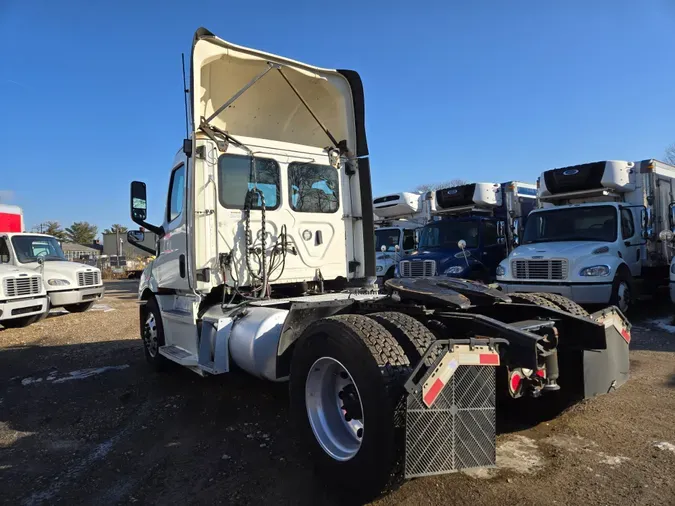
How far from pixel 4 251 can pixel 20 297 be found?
224 cm

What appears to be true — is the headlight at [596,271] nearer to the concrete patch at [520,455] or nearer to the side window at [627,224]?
the side window at [627,224]

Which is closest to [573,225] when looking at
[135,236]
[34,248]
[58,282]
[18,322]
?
[135,236]

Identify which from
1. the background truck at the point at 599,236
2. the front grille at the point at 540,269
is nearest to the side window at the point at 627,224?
the background truck at the point at 599,236

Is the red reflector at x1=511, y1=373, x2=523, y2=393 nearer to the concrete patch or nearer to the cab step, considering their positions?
the concrete patch

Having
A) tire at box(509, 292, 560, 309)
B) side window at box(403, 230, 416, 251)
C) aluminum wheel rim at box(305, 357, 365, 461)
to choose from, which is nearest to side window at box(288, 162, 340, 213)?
tire at box(509, 292, 560, 309)

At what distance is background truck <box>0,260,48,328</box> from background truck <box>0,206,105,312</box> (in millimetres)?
627

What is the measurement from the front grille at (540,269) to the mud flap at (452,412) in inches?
272

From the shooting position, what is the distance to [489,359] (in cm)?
267

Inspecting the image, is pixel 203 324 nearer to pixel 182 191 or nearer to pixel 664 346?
pixel 182 191

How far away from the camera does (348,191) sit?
6.11m

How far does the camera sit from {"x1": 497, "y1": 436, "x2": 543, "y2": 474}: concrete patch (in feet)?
10.7

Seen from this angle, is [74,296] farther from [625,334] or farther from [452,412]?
[625,334]

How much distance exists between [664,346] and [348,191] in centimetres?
530

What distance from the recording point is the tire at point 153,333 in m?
6.02
